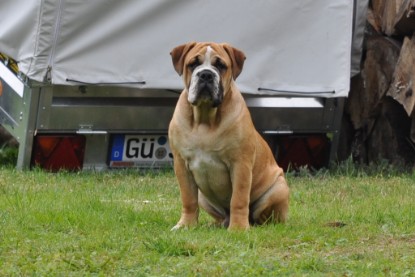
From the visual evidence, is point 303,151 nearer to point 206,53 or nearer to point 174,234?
point 206,53

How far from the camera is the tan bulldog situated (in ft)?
25.2

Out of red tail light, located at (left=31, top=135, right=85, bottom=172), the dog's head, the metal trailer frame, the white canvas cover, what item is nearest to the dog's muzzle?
the dog's head

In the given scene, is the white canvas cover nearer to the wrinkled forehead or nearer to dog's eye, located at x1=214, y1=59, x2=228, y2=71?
the wrinkled forehead

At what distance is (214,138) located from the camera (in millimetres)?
7707

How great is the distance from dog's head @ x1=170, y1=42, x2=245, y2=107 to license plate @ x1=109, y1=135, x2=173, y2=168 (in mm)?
3312

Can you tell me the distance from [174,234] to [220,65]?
1319 mm

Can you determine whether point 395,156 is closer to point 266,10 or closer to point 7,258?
point 266,10

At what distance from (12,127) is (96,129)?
837mm

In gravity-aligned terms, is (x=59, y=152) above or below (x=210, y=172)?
below

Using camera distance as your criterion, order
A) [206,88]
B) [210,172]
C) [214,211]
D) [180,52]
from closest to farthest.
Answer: [206,88] < [210,172] < [180,52] < [214,211]

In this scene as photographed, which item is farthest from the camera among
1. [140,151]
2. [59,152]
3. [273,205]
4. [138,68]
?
[140,151]

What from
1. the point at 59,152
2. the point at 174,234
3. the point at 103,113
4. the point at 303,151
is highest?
the point at 103,113

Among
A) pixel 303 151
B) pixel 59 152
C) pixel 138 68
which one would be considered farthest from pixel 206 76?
pixel 303 151

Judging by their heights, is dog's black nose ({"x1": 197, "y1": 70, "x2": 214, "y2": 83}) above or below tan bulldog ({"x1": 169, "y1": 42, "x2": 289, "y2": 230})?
above
